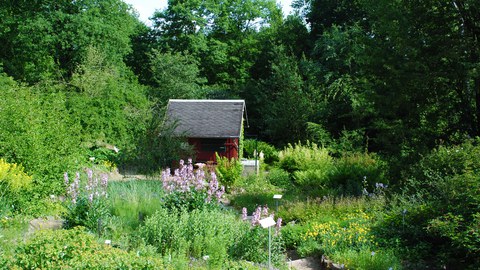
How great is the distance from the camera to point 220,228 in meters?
7.23

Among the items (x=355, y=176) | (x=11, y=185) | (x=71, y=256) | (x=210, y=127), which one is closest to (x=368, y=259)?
(x=71, y=256)

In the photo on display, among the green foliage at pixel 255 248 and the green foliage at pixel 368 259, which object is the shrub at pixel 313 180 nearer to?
the green foliage at pixel 368 259

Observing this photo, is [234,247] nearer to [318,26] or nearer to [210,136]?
[210,136]

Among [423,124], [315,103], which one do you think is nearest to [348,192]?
[423,124]

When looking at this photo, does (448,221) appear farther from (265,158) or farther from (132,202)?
(265,158)

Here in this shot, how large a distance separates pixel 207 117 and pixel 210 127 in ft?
2.23

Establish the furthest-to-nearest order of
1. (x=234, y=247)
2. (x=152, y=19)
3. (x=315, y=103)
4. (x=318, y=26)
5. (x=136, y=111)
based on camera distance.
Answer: (x=152, y=19), (x=318, y=26), (x=315, y=103), (x=136, y=111), (x=234, y=247)

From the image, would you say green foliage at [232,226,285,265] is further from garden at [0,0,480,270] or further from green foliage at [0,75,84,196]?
green foliage at [0,75,84,196]

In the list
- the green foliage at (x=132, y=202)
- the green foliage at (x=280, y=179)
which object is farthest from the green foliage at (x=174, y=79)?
the green foliage at (x=132, y=202)

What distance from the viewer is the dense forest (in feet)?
39.0

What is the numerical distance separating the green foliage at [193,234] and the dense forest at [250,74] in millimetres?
4128

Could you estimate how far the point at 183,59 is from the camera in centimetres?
2833

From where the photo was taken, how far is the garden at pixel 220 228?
563cm

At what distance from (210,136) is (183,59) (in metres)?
9.83
